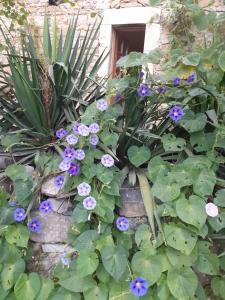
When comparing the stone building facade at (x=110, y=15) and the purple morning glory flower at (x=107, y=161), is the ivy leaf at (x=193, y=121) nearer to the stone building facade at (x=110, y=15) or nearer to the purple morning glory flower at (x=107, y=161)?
the purple morning glory flower at (x=107, y=161)

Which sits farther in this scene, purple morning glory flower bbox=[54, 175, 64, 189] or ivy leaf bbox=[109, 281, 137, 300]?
purple morning glory flower bbox=[54, 175, 64, 189]

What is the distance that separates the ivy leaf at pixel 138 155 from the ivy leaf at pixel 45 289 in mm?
693

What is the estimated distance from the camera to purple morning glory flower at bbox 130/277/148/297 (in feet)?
4.32

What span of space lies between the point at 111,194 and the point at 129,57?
0.69 meters

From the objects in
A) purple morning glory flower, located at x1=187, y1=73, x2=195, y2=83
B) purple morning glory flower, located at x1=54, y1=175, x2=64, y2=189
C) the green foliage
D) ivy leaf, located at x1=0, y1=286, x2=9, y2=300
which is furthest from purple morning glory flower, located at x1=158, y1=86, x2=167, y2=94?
ivy leaf, located at x1=0, y1=286, x2=9, y2=300

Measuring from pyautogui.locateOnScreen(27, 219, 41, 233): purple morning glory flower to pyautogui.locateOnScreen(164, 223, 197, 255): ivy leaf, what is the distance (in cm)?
61

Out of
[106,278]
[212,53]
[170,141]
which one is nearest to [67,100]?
[170,141]

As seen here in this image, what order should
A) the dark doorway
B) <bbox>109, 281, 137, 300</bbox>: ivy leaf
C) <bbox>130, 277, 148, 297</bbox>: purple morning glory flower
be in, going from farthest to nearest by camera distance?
the dark doorway, <bbox>109, 281, 137, 300</bbox>: ivy leaf, <bbox>130, 277, 148, 297</bbox>: purple morning glory flower

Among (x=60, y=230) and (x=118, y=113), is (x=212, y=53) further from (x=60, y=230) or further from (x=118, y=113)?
(x=60, y=230)

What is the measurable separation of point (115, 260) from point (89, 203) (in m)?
0.27

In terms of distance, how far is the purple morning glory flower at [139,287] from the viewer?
4.32 ft

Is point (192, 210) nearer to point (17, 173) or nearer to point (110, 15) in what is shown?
point (17, 173)

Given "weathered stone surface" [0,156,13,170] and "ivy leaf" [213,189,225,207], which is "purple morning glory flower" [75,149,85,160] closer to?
"weathered stone surface" [0,156,13,170]

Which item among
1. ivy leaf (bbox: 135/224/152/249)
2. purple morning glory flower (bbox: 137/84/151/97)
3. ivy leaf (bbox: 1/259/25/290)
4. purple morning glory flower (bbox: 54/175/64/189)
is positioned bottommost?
ivy leaf (bbox: 1/259/25/290)
